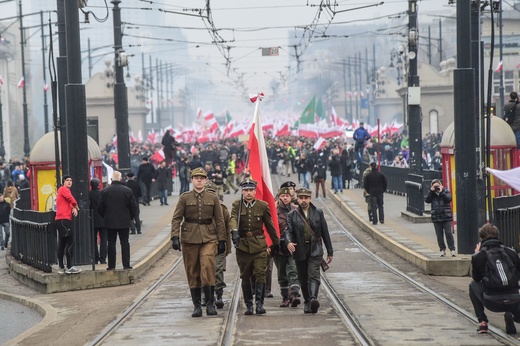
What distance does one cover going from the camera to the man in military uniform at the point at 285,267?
1606cm

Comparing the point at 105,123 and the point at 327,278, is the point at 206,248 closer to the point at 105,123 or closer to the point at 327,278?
the point at 327,278

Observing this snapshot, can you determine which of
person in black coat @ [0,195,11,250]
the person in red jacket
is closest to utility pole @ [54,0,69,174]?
the person in red jacket

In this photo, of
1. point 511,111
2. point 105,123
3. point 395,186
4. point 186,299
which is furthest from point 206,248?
point 105,123

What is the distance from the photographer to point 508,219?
20.6 m

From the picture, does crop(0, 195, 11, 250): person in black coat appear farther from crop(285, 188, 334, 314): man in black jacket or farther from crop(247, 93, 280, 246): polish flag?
crop(285, 188, 334, 314): man in black jacket

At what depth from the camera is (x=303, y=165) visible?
44312 mm

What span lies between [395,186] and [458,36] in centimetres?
2149

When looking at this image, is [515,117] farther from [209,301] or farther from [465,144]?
[209,301]

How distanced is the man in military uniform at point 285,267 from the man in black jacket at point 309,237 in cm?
43

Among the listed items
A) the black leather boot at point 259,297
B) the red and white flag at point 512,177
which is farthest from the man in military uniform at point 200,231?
the red and white flag at point 512,177

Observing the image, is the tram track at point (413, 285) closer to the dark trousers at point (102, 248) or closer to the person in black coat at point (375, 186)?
the dark trousers at point (102, 248)

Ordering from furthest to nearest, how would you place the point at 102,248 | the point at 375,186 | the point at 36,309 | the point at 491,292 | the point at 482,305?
the point at 375,186
the point at 102,248
the point at 36,309
the point at 482,305
the point at 491,292

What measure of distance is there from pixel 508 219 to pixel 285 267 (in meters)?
5.61

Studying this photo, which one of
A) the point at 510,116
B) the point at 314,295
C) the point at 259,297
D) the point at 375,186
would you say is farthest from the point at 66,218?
the point at 375,186
